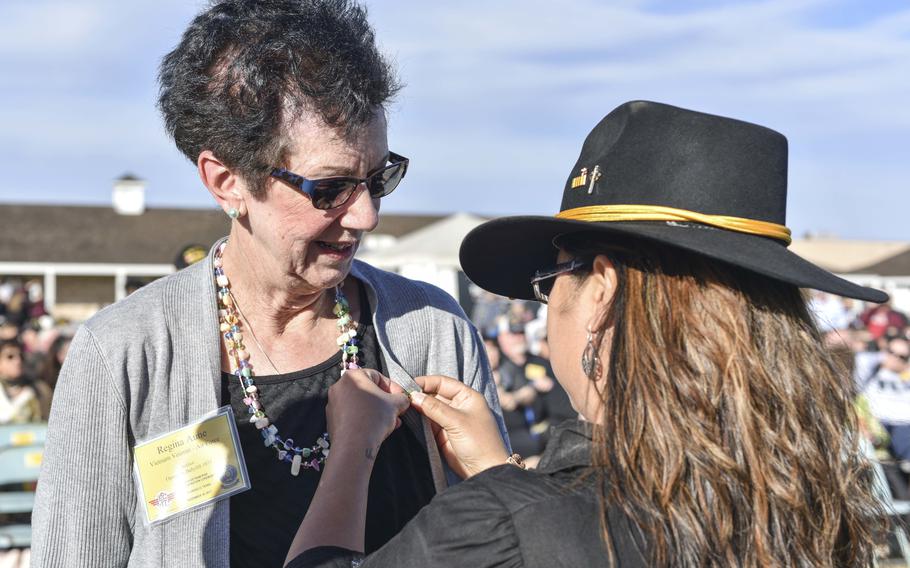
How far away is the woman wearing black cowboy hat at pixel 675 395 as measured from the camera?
1736 millimetres

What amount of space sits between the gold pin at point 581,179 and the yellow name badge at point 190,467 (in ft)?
3.48

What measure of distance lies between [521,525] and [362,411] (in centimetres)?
70

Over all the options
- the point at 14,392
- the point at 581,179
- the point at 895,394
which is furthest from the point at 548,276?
the point at 14,392

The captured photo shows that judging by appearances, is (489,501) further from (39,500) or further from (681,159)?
(39,500)

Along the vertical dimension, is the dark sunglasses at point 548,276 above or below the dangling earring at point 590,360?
above

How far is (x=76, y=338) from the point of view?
2465mm

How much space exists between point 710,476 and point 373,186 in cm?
120

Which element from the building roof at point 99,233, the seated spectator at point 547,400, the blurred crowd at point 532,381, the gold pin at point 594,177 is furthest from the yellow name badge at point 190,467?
the building roof at point 99,233

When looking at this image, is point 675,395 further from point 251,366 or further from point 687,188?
point 251,366

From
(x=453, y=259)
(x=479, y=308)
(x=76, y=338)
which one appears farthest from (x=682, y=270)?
(x=479, y=308)

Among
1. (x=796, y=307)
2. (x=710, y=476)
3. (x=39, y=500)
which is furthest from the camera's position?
(x=39, y=500)

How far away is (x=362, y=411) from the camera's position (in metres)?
2.33

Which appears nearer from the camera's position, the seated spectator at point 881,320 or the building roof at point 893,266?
the seated spectator at point 881,320

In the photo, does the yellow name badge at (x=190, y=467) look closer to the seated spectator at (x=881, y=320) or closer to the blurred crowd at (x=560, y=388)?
the blurred crowd at (x=560, y=388)
